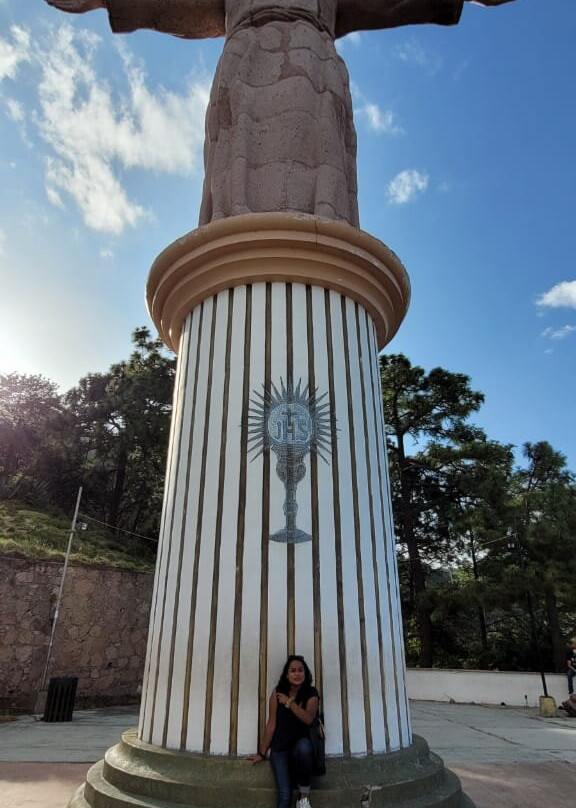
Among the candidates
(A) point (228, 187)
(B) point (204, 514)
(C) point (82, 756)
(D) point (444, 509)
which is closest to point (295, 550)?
(B) point (204, 514)

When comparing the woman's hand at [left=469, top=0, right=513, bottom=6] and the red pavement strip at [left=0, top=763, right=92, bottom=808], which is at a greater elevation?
the woman's hand at [left=469, top=0, right=513, bottom=6]

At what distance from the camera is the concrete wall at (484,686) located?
44.2 feet

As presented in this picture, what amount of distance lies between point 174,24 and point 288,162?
10.8ft

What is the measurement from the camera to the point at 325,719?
9.62ft

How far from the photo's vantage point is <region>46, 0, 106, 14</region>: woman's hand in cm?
625

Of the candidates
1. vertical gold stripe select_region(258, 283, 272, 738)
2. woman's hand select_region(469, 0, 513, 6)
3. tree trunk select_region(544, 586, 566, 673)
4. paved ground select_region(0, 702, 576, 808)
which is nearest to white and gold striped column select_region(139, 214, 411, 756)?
vertical gold stripe select_region(258, 283, 272, 738)

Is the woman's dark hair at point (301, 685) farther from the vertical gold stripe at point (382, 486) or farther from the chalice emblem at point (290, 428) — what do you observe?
the chalice emblem at point (290, 428)

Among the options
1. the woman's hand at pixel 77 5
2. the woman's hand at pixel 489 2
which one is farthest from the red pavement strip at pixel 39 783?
the woman's hand at pixel 489 2

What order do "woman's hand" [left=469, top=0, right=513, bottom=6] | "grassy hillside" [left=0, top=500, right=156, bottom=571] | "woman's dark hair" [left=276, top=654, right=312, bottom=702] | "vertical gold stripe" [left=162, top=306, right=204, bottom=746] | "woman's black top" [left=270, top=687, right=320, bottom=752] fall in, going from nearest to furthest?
"woman's black top" [left=270, top=687, right=320, bottom=752]
"woman's dark hair" [left=276, top=654, right=312, bottom=702]
"vertical gold stripe" [left=162, top=306, right=204, bottom=746]
"woman's hand" [left=469, top=0, right=513, bottom=6]
"grassy hillside" [left=0, top=500, right=156, bottom=571]

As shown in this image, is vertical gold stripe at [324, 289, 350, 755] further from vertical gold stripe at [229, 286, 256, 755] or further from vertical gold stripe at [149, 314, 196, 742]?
vertical gold stripe at [149, 314, 196, 742]

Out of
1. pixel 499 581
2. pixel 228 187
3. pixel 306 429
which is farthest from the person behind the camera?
pixel 499 581

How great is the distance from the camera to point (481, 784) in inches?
157

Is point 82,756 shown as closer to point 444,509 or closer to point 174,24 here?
point 174,24

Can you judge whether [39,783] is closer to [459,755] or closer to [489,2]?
[459,755]
